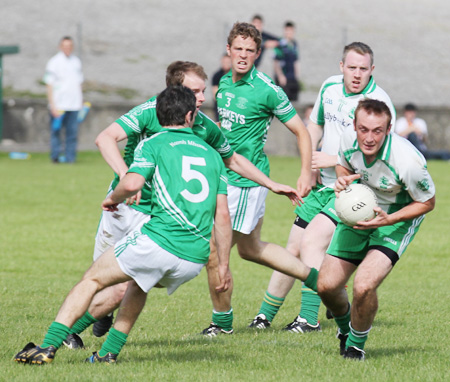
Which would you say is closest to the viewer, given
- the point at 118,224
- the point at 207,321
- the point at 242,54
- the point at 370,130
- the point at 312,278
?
the point at 370,130

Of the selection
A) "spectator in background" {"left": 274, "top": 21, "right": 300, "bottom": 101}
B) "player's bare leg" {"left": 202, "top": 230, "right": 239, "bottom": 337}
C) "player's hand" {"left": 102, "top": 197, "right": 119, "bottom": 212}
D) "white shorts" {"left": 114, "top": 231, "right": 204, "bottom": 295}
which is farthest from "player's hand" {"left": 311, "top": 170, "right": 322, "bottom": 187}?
"spectator in background" {"left": 274, "top": 21, "right": 300, "bottom": 101}

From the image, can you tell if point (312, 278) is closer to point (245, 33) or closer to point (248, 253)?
point (248, 253)

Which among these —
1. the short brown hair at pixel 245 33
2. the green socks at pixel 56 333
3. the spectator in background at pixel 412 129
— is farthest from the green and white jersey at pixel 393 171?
the spectator in background at pixel 412 129

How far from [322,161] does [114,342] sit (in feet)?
9.16

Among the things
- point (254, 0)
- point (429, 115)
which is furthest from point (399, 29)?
point (429, 115)

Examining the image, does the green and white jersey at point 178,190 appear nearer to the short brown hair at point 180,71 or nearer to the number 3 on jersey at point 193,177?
the number 3 on jersey at point 193,177

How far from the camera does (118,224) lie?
6.78 meters

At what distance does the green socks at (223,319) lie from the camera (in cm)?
748

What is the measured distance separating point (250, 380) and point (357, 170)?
1739mm

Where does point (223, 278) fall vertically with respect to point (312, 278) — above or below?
above

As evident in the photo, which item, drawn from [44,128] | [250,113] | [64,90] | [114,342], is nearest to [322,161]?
[250,113]

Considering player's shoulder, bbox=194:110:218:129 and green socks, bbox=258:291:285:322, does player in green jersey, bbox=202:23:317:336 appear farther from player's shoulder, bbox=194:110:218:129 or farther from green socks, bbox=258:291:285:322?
player's shoulder, bbox=194:110:218:129

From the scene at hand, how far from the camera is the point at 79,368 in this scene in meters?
5.81

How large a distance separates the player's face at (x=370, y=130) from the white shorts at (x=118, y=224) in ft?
5.58
